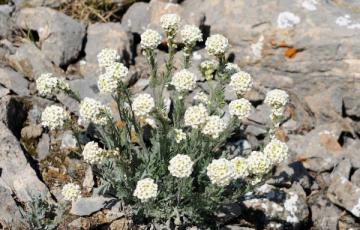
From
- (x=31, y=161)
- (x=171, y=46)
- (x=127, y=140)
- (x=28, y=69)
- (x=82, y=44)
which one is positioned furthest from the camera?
(x=82, y=44)

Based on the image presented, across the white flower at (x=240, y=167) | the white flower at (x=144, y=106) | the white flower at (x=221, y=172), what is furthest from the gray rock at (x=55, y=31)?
the white flower at (x=221, y=172)

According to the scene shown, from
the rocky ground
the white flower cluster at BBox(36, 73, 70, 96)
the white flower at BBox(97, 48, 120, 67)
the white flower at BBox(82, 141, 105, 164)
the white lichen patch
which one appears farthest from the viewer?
the white lichen patch

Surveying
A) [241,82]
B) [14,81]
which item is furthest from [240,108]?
[14,81]

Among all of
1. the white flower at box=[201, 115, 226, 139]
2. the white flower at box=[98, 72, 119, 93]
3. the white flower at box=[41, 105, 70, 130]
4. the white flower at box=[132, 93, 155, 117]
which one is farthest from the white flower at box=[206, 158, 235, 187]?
the white flower at box=[41, 105, 70, 130]

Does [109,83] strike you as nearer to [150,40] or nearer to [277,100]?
[150,40]

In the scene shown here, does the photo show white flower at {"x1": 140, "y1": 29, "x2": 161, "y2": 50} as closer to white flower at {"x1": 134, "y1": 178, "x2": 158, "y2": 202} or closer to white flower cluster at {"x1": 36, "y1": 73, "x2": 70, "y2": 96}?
white flower cluster at {"x1": 36, "y1": 73, "x2": 70, "y2": 96}

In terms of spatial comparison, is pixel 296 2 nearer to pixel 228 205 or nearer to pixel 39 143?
pixel 228 205

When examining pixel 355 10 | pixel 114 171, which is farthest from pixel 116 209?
pixel 355 10

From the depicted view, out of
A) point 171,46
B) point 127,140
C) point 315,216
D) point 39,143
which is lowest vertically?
point 315,216
